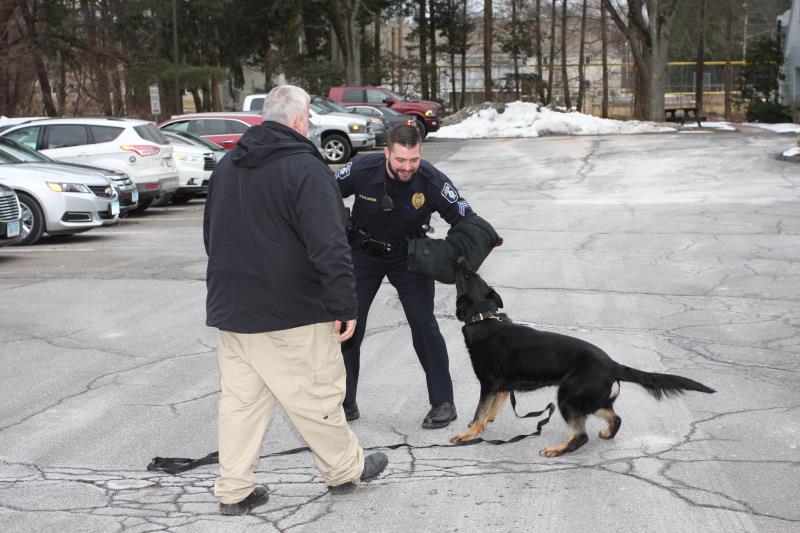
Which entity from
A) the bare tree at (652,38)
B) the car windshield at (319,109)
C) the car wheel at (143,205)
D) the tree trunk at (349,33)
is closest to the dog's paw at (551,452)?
the car wheel at (143,205)

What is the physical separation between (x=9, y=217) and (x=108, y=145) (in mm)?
5285

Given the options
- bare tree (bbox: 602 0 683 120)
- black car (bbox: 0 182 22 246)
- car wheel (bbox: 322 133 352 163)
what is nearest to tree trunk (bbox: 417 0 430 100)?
bare tree (bbox: 602 0 683 120)

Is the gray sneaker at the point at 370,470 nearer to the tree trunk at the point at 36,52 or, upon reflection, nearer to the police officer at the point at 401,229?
the police officer at the point at 401,229

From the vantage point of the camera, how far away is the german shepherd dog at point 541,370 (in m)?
4.96

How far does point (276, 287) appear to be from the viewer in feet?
13.5

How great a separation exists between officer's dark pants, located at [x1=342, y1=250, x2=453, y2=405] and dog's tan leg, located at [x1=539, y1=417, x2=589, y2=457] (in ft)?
2.62

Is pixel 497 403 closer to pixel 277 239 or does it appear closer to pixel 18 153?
pixel 277 239

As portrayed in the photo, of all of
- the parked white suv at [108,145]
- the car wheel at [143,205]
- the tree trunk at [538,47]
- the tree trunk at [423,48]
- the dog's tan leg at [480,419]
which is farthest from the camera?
the tree trunk at [538,47]

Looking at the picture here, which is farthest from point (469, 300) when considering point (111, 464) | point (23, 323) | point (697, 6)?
point (697, 6)

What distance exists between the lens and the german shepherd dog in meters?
4.96

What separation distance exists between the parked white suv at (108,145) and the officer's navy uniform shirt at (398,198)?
12000 mm

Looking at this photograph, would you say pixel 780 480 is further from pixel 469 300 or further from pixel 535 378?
pixel 469 300

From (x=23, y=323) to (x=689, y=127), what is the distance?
3093cm

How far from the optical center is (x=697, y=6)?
59469 mm
